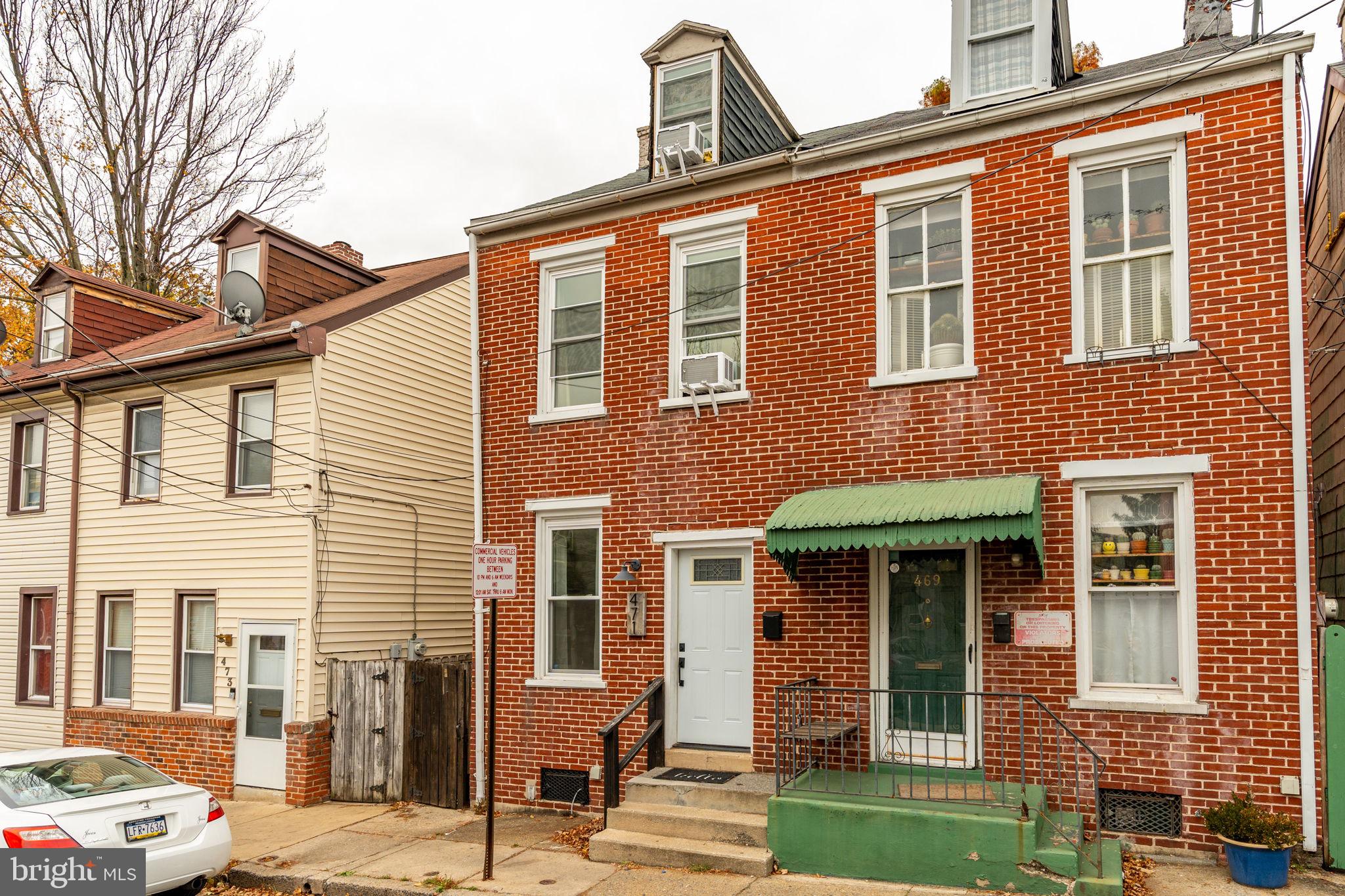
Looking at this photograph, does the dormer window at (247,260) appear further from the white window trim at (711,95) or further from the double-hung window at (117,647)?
the white window trim at (711,95)

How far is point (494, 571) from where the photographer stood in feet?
28.9

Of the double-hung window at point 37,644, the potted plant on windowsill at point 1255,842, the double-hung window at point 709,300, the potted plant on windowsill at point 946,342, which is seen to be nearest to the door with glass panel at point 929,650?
the potted plant on windowsill at point 946,342

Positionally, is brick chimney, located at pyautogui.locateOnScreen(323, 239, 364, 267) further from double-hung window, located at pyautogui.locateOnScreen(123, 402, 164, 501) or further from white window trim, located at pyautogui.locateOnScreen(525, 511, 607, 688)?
white window trim, located at pyautogui.locateOnScreen(525, 511, 607, 688)

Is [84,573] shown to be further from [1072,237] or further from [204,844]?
[1072,237]

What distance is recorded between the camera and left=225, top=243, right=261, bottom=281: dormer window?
595 inches

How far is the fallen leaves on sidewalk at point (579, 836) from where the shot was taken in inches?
377

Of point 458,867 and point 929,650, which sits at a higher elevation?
point 929,650

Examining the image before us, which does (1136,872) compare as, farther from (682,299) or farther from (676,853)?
(682,299)

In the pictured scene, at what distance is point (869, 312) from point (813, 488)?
181cm

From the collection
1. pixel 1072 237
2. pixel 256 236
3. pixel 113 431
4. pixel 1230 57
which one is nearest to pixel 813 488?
pixel 1072 237

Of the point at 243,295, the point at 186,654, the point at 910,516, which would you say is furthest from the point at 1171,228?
the point at 186,654

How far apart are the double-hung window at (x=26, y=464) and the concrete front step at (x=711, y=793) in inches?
476

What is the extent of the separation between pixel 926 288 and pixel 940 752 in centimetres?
432

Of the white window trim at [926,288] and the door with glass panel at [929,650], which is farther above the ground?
the white window trim at [926,288]
